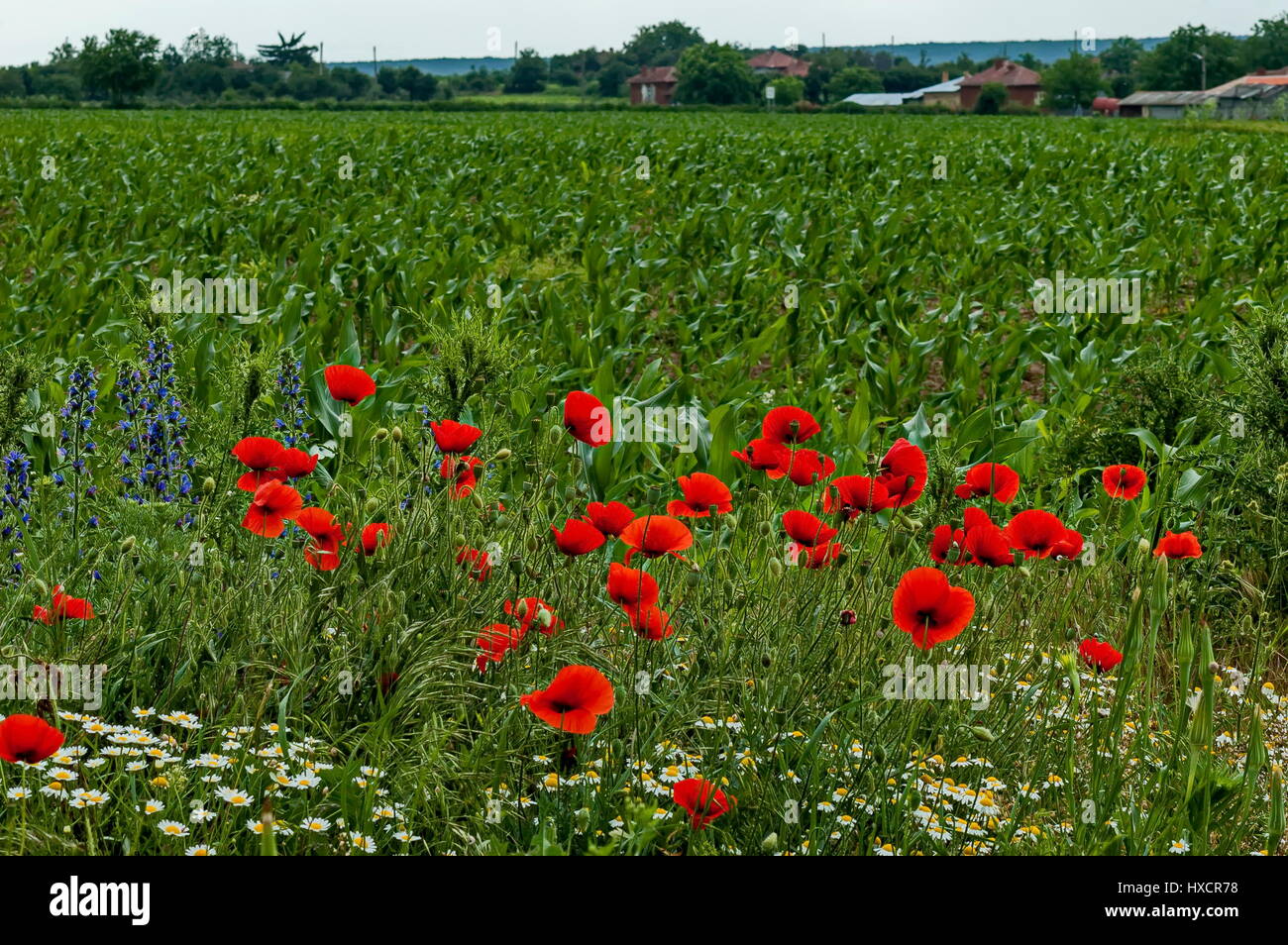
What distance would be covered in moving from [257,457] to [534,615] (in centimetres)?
72

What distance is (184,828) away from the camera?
1860 millimetres

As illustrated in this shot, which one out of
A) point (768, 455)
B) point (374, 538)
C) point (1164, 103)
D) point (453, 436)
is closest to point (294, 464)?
point (374, 538)

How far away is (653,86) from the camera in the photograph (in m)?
115

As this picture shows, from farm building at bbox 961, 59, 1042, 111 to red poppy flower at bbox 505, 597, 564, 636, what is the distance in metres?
113

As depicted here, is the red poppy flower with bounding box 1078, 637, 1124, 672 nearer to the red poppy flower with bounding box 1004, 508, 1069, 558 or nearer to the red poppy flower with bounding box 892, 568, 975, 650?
the red poppy flower with bounding box 1004, 508, 1069, 558

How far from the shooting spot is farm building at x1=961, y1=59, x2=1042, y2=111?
10625 centimetres

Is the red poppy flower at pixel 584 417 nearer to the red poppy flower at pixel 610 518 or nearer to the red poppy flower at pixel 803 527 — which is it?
the red poppy flower at pixel 610 518

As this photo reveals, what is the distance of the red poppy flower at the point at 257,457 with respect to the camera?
244 cm

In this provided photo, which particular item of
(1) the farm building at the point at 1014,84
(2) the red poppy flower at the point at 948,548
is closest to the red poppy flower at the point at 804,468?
(2) the red poppy flower at the point at 948,548

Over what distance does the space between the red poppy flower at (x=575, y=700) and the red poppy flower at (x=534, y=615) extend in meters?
0.29

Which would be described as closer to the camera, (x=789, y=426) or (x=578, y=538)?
(x=578, y=538)

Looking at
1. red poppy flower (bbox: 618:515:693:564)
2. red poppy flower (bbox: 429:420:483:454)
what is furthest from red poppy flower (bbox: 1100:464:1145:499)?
red poppy flower (bbox: 429:420:483:454)

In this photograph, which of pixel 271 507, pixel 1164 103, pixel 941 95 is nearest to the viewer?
pixel 271 507

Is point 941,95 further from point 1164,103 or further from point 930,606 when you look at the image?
point 930,606
